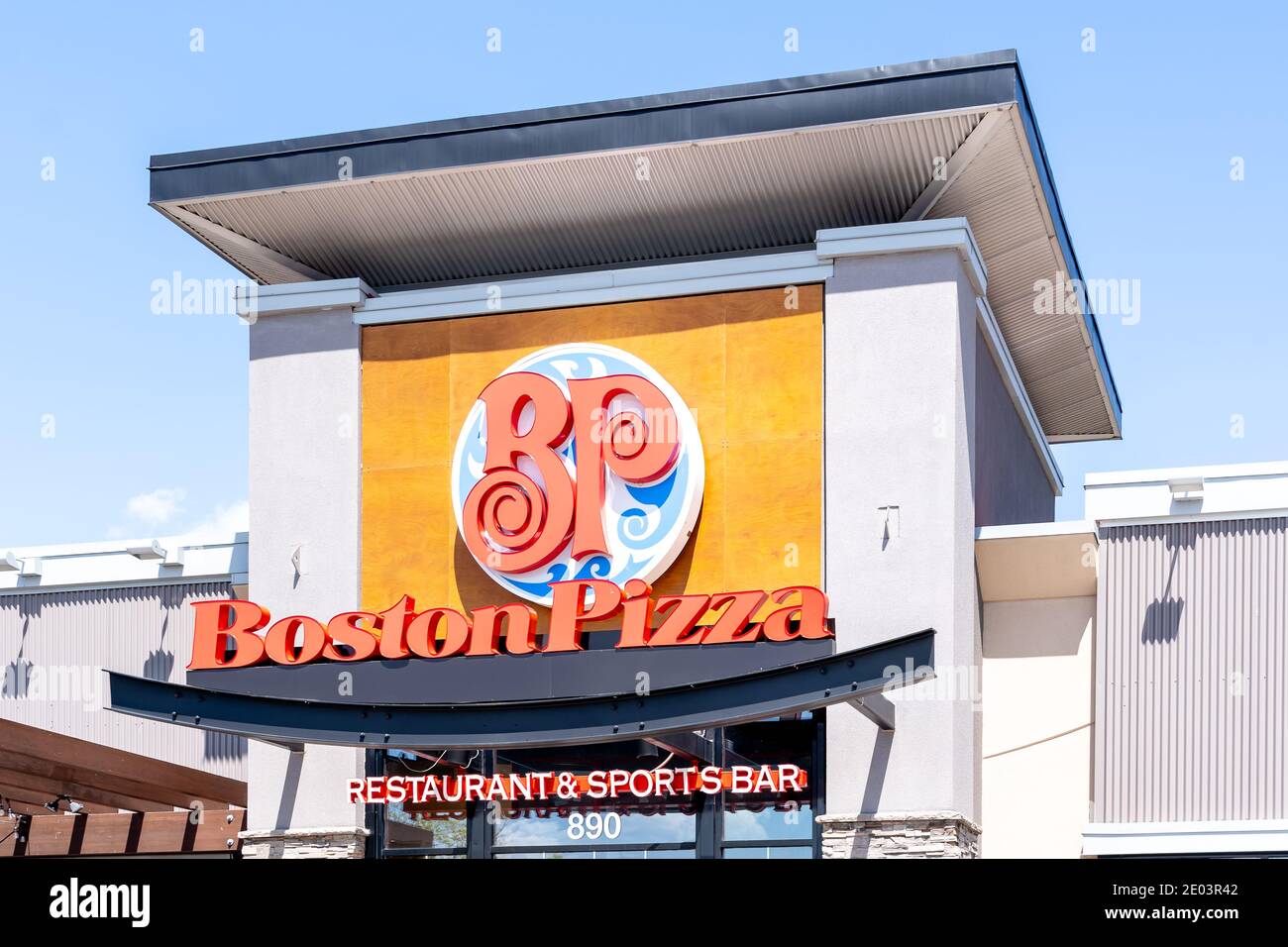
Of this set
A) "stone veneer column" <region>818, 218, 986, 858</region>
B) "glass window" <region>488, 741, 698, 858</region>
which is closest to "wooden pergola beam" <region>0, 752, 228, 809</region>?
"glass window" <region>488, 741, 698, 858</region>

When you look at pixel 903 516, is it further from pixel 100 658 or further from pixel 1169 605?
pixel 100 658

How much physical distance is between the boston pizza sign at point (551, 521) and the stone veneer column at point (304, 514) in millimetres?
1064

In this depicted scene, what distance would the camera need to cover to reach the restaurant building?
20.0 meters

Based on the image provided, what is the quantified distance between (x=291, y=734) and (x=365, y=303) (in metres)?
6.64

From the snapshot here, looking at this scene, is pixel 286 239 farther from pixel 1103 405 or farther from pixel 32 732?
pixel 1103 405

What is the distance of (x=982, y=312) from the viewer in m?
22.3

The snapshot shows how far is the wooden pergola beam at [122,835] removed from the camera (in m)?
21.5

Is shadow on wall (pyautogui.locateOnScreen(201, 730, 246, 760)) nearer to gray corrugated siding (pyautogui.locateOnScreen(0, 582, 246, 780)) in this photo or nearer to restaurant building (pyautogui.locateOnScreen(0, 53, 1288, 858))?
gray corrugated siding (pyautogui.locateOnScreen(0, 582, 246, 780))

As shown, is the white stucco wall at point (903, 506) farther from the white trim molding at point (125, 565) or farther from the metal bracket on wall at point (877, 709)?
the white trim molding at point (125, 565)

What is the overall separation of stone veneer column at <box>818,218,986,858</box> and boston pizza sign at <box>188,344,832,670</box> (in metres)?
1.31

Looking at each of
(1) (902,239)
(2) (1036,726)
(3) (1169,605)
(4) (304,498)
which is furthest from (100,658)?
(3) (1169,605)

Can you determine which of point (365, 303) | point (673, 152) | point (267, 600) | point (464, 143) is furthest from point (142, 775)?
point (673, 152)

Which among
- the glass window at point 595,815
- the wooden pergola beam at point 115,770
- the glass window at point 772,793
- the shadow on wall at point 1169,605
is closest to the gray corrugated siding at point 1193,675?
the shadow on wall at point 1169,605

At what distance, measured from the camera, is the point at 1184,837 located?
2064 cm
